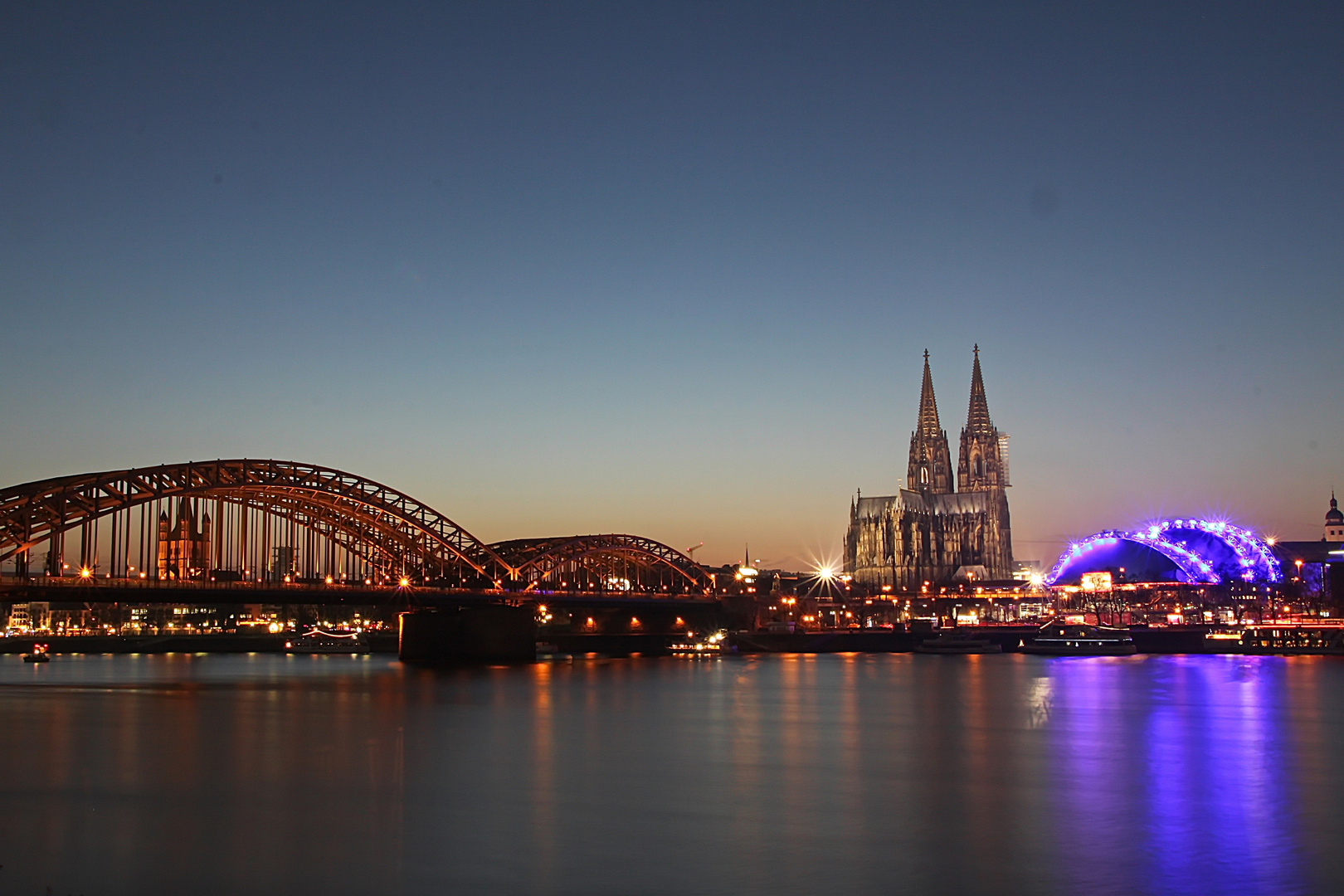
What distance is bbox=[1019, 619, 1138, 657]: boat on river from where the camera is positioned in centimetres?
11762

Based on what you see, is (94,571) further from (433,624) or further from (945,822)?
(945,822)

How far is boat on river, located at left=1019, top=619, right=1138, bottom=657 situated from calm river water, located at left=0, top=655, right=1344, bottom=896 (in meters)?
54.2

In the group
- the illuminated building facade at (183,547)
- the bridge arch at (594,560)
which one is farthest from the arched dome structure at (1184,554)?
the illuminated building facade at (183,547)

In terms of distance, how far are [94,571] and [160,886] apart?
49.8 meters

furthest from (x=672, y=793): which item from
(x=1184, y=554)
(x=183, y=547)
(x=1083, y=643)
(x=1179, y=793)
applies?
(x=1184, y=554)

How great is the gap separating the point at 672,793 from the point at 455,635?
64.3 m

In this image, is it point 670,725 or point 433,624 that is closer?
point 670,725

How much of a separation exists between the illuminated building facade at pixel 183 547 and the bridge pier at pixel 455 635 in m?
22.1

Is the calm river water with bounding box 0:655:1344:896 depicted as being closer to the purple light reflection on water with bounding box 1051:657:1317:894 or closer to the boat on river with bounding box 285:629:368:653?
the purple light reflection on water with bounding box 1051:657:1317:894

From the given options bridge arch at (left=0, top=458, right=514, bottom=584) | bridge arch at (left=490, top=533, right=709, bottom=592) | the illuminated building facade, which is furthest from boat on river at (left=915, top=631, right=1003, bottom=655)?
the illuminated building facade

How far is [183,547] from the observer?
235ft

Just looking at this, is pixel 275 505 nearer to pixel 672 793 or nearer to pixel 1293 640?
pixel 672 793

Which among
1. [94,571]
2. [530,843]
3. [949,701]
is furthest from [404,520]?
[530,843]

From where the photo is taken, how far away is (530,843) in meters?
25.0
